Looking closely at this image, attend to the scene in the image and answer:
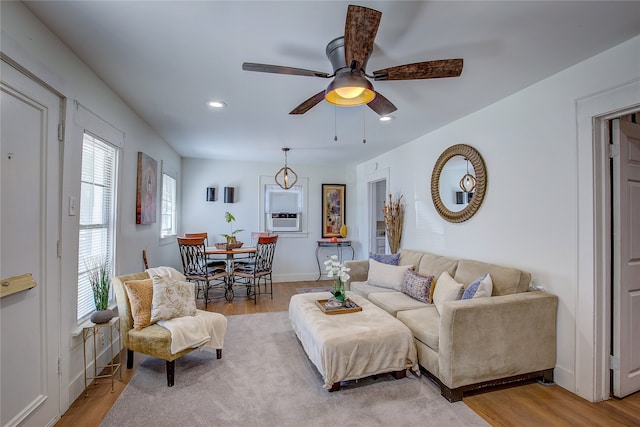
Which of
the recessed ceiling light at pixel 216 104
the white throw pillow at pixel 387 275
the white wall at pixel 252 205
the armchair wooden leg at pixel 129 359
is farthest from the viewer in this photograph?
the white wall at pixel 252 205

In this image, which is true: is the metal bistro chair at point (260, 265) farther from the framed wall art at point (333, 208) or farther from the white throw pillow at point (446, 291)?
the white throw pillow at point (446, 291)

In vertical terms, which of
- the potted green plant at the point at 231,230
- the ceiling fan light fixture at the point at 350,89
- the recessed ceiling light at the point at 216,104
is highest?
the recessed ceiling light at the point at 216,104

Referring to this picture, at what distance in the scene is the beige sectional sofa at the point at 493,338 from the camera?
Answer: 2123mm

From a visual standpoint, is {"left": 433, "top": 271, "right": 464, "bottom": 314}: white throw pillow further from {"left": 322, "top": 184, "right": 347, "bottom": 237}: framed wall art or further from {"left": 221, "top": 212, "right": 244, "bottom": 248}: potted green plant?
{"left": 322, "top": 184, "right": 347, "bottom": 237}: framed wall art

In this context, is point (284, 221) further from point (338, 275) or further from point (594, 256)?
point (594, 256)

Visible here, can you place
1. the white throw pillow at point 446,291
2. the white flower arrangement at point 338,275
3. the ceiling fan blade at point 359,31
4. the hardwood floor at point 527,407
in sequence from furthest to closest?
the white flower arrangement at point 338,275 < the white throw pillow at point 446,291 < the hardwood floor at point 527,407 < the ceiling fan blade at point 359,31

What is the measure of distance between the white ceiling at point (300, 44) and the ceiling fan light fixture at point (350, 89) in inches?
12.1

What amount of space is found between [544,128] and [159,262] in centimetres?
471

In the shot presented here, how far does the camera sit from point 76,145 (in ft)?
7.05

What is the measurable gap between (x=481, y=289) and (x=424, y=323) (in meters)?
0.54

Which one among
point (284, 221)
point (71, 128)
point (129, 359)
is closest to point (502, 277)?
point (129, 359)

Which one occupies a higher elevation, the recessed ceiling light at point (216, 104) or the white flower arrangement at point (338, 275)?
the recessed ceiling light at point (216, 104)

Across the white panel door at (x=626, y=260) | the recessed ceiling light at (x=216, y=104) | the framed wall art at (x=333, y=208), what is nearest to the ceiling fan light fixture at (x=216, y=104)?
the recessed ceiling light at (x=216, y=104)

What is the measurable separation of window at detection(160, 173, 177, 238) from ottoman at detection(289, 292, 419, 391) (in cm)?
327
